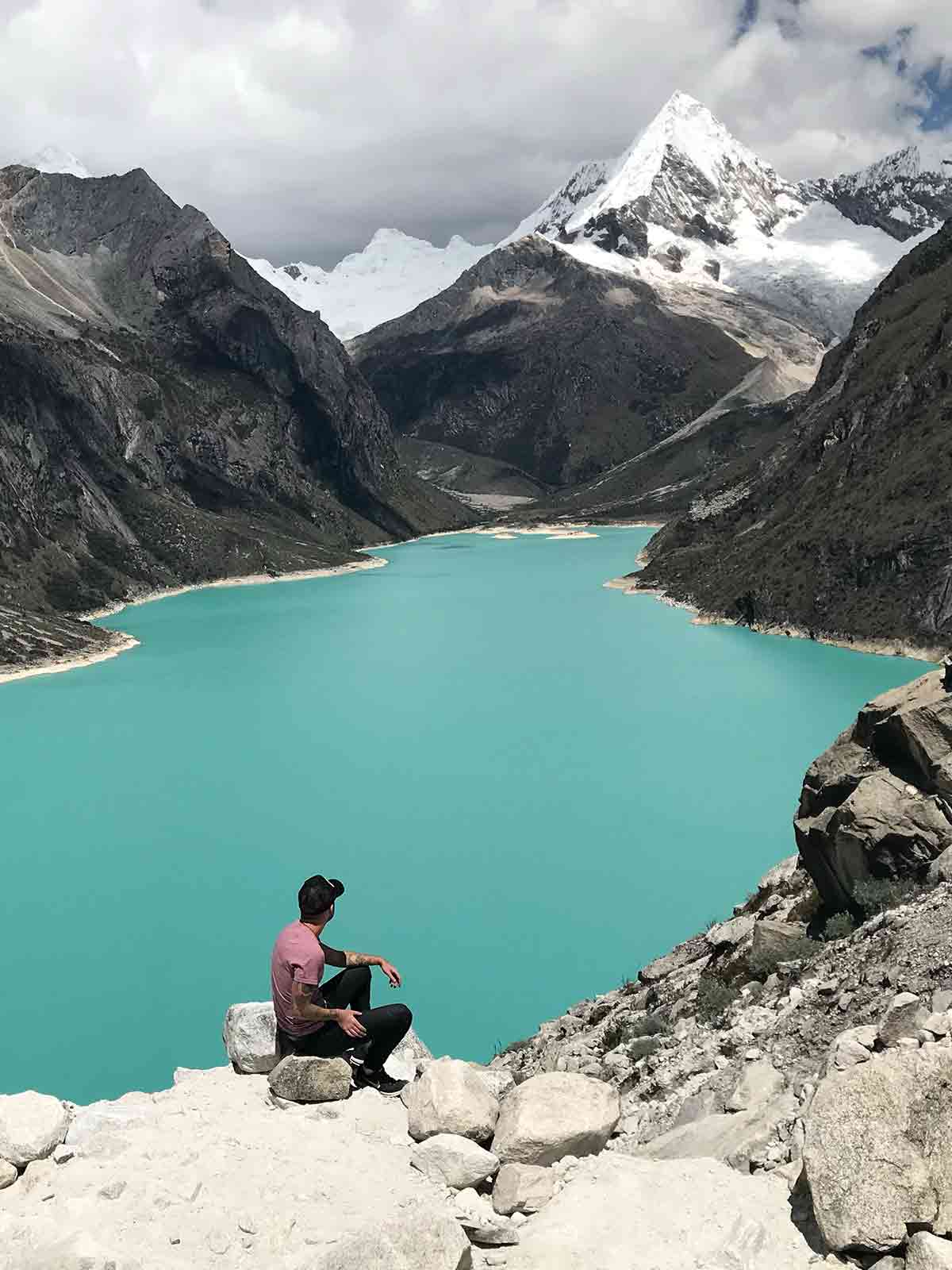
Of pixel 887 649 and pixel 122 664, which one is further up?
pixel 122 664

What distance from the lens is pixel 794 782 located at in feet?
153

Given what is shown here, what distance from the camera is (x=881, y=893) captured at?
51.8ft

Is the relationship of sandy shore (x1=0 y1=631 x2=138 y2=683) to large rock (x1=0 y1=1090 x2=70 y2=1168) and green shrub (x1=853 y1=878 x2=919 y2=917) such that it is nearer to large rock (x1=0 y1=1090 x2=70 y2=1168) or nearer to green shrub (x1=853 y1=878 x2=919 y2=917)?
large rock (x1=0 y1=1090 x2=70 y2=1168)

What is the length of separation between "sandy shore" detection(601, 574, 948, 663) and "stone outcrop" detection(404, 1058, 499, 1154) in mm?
64991

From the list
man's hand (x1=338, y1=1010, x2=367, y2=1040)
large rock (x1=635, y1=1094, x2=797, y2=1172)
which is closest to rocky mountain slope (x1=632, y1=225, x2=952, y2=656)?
large rock (x1=635, y1=1094, x2=797, y2=1172)

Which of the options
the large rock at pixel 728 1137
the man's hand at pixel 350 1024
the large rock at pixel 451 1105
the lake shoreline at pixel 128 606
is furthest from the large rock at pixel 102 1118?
the lake shoreline at pixel 128 606

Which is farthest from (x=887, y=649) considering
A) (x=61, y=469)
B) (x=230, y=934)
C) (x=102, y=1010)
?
(x=61, y=469)

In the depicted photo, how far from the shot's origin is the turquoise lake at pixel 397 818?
28344 millimetres

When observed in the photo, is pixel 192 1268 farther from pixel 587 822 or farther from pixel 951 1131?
pixel 587 822

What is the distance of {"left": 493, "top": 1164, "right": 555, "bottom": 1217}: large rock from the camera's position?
9094mm

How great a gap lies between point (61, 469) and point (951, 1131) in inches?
6238

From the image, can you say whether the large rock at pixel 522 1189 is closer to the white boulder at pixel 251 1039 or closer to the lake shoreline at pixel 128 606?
the white boulder at pixel 251 1039

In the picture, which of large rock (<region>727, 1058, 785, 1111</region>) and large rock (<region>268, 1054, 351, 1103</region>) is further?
large rock (<region>268, 1054, 351, 1103</region>)

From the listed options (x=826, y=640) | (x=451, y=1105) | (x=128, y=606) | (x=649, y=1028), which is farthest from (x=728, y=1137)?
(x=128, y=606)
